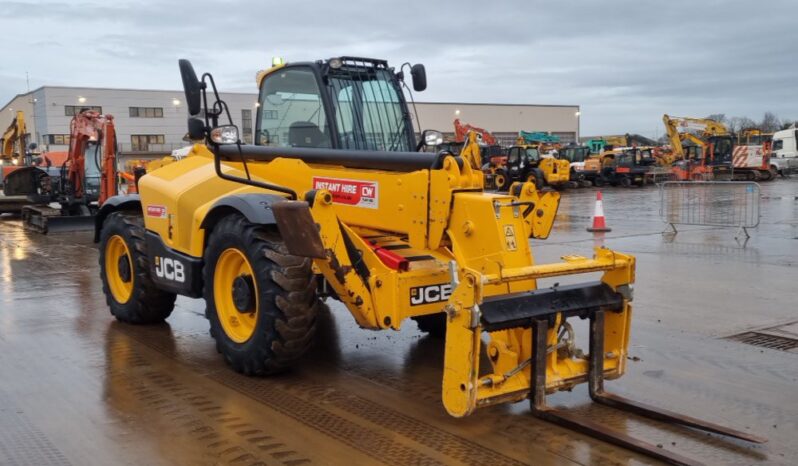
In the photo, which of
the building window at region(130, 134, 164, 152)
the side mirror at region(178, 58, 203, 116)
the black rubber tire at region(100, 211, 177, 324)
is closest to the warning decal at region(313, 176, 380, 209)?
the side mirror at region(178, 58, 203, 116)

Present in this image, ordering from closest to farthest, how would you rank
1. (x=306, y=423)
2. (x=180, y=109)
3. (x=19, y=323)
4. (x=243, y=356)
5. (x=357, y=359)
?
(x=306, y=423) → (x=243, y=356) → (x=357, y=359) → (x=19, y=323) → (x=180, y=109)

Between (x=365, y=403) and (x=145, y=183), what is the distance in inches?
139

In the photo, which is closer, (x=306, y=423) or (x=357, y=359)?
(x=306, y=423)

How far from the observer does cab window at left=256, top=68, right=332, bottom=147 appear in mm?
6129

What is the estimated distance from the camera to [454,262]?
14.6 feet

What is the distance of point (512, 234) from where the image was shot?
487 centimetres

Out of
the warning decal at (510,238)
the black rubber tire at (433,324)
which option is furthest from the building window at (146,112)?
the warning decal at (510,238)

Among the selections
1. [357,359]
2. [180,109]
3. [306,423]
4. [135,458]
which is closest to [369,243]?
[357,359]

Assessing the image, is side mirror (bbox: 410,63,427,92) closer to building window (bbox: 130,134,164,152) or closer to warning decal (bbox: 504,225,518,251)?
warning decal (bbox: 504,225,518,251)

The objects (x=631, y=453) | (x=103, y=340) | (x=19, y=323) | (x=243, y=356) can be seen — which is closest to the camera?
(x=631, y=453)

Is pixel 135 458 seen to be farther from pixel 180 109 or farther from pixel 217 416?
pixel 180 109

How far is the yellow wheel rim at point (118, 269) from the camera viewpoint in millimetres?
7492

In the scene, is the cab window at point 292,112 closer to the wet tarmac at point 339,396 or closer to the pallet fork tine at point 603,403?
the wet tarmac at point 339,396

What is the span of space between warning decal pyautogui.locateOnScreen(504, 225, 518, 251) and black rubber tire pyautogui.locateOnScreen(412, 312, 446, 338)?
1.92 m
